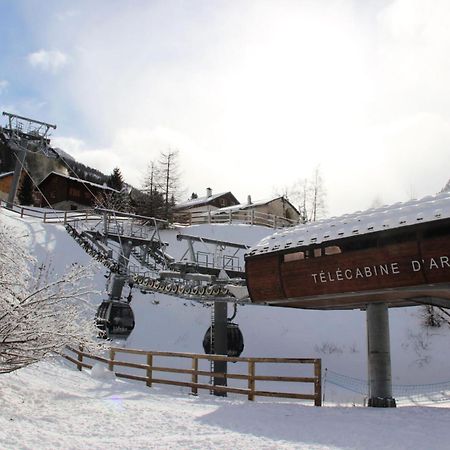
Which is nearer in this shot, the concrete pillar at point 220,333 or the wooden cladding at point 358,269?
the wooden cladding at point 358,269

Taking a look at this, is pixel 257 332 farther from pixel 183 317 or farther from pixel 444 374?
pixel 444 374

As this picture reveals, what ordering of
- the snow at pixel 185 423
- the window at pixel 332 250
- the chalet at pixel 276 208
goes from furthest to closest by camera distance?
the chalet at pixel 276 208 → the window at pixel 332 250 → the snow at pixel 185 423

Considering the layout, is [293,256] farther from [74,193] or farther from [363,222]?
[74,193]

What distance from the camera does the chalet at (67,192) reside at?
62469 millimetres

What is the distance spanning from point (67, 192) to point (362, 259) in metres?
56.1

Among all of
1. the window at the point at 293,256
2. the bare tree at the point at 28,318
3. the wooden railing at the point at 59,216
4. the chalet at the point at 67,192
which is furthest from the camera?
the chalet at the point at 67,192

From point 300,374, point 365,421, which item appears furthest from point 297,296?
point 300,374

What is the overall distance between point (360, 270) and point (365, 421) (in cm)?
343

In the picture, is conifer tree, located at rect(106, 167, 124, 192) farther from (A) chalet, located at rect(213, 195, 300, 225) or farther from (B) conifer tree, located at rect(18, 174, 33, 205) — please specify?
(A) chalet, located at rect(213, 195, 300, 225)

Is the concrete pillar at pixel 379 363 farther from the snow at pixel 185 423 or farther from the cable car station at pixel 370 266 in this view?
the snow at pixel 185 423

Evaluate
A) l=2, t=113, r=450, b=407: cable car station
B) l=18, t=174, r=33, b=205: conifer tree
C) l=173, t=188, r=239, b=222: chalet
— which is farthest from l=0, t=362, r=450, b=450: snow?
l=18, t=174, r=33, b=205: conifer tree

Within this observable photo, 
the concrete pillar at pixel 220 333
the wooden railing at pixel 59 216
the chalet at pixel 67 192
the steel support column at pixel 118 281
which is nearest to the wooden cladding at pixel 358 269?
the concrete pillar at pixel 220 333

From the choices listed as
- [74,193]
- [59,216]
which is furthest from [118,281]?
[74,193]

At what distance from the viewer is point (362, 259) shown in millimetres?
11625
